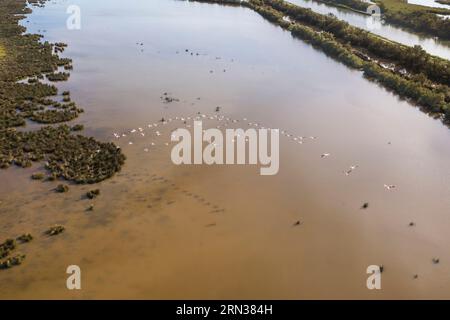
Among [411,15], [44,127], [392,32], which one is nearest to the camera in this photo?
[44,127]

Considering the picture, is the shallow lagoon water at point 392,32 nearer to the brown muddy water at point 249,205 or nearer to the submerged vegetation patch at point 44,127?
the brown muddy water at point 249,205

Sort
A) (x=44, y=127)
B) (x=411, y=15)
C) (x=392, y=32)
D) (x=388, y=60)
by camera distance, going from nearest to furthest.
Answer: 1. (x=44, y=127)
2. (x=388, y=60)
3. (x=392, y=32)
4. (x=411, y=15)

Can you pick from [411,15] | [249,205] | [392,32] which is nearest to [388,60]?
[392,32]

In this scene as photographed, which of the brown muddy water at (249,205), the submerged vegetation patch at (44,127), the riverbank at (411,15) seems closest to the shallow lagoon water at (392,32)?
the riverbank at (411,15)

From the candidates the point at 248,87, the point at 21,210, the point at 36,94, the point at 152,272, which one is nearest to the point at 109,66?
the point at 36,94

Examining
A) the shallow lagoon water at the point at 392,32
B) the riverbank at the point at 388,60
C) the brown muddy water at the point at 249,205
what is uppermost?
the shallow lagoon water at the point at 392,32

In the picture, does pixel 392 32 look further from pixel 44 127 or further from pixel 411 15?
pixel 44 127
